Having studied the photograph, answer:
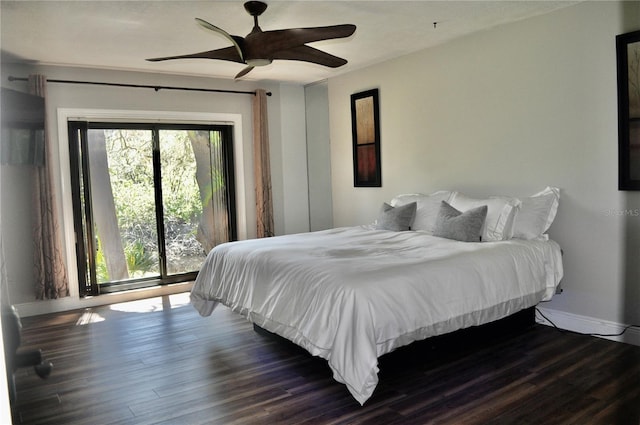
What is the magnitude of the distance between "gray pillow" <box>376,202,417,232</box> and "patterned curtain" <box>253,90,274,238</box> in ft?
6.52

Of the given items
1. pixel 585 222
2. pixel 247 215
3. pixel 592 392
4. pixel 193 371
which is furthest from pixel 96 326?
pixel 585 222

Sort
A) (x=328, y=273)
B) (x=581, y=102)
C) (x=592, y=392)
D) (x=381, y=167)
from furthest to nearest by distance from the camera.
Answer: (x=381, y=167) < (x=581, y=102) < (x=328, y=273) < (x=592, y=392)

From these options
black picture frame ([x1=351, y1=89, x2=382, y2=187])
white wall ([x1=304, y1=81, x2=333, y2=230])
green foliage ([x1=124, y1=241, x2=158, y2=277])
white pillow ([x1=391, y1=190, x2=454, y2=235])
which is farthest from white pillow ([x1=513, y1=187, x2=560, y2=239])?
green foliage ([x1=124, y1=241, x2=158, y2=277])

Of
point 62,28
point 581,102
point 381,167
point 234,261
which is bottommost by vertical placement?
point 234,261

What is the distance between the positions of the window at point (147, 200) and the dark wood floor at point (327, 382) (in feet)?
4.87

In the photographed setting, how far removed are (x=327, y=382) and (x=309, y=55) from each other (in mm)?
2170

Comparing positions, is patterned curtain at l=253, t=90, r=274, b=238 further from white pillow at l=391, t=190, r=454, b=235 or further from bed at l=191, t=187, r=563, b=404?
white pillow at l=391, t=190, r=454, b=235

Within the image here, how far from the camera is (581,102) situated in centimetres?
346

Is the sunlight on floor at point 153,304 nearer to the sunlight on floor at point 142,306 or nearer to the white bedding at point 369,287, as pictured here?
the sunlight on floor at point 142,306

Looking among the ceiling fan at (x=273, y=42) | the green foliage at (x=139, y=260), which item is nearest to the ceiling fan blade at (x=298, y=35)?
the ceiling fan at (x=273, y=42)

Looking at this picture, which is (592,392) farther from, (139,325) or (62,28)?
(62,28)

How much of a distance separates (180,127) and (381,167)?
2.39m

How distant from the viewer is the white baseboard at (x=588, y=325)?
10.7ft

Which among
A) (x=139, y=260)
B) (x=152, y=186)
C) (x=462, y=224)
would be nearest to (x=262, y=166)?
(x=152, y=186)
